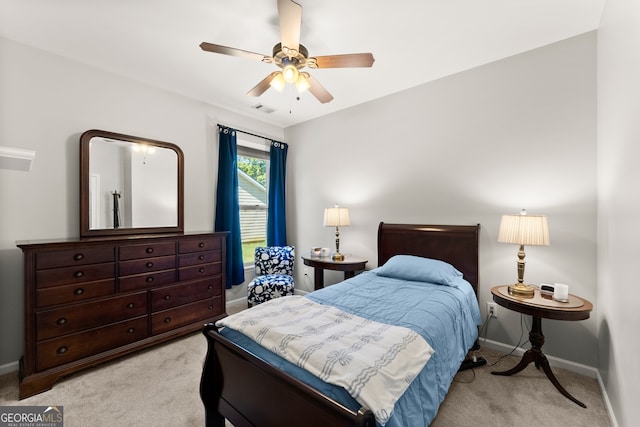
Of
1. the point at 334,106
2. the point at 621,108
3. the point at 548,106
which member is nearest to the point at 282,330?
the point at 621,108

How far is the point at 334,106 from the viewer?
12.3 feet

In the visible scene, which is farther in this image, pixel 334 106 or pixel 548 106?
pixel 334 106

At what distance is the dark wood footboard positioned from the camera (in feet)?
3.29

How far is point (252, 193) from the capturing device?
4336 mm

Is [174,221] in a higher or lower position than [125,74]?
lower

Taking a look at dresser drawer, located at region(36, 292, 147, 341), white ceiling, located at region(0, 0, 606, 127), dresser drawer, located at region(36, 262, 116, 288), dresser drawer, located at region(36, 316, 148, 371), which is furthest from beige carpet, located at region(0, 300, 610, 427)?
white ceiling, located at region(0, 0, 606, 127)

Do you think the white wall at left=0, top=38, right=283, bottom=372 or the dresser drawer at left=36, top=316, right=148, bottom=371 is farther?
the white wall at left=0, top=38, right=283, bottom=372

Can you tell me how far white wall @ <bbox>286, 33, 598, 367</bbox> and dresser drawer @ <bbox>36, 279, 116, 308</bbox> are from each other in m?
2.72

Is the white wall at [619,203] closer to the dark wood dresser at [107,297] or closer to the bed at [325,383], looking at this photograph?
the bed at [325,383]

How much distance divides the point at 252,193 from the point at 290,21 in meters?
2.92

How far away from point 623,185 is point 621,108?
1.52ft

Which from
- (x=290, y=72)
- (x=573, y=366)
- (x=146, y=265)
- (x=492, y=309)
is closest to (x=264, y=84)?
(x=290, y=72)

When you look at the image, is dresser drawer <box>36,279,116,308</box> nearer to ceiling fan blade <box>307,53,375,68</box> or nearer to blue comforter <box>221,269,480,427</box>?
blue comforter <box>221,269,480,427</box>

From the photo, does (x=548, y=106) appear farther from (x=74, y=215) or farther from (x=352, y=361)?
(x=74, y=215)
